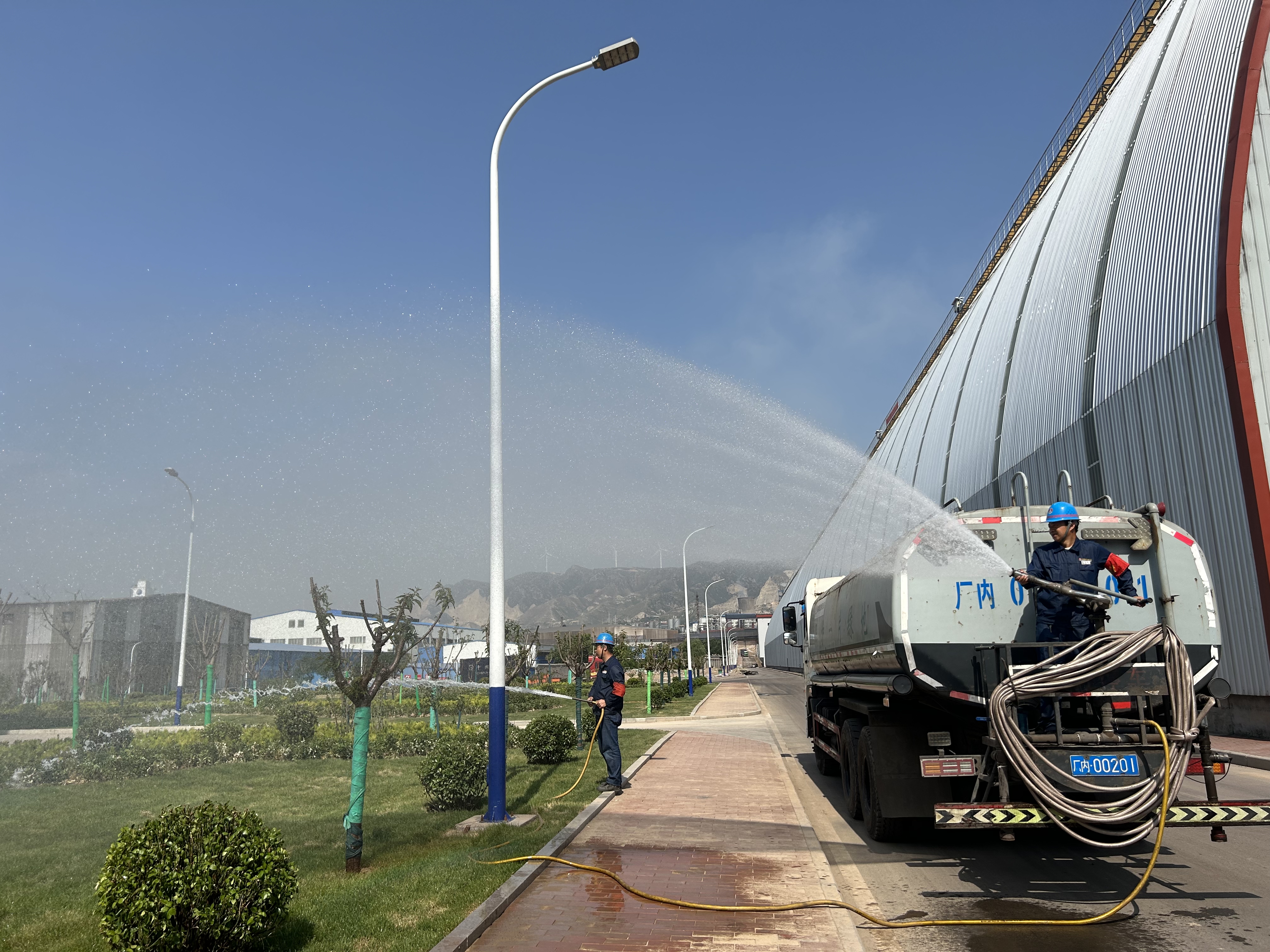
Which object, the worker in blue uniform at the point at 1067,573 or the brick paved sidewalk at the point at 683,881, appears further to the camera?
the worker in blue uniform at the point at 1067,573

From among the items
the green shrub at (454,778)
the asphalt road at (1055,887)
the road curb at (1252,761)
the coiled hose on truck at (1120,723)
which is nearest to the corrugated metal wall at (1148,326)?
the road curb at (1252,761)

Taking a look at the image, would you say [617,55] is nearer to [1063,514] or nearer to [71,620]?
[1063,514]

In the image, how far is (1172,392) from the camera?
1611 centimetres

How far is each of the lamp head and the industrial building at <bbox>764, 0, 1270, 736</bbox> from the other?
742cm

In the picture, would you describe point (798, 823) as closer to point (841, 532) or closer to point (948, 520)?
point (948, 520)

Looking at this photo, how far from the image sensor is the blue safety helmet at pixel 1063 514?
6.47 meters

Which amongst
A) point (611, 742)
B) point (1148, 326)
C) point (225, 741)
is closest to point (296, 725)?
point (225, 741)

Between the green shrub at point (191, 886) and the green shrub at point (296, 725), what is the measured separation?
15.0m

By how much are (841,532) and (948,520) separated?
3889 cm

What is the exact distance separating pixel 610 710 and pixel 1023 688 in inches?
232

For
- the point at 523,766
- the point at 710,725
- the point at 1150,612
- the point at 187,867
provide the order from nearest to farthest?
the point at 187,867 → the point at 1150,612 → the point at 523,766 → the point at 710,725

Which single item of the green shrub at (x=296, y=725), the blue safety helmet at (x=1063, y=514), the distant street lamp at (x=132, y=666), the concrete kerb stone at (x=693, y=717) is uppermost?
the blue safety helmet at (x=1063, y=514)

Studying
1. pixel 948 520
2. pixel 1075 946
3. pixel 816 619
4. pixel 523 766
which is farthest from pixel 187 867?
pixel 523 766

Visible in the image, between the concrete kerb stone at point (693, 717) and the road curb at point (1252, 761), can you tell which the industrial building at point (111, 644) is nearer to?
the concrete kerb stone at point (693, 717)
